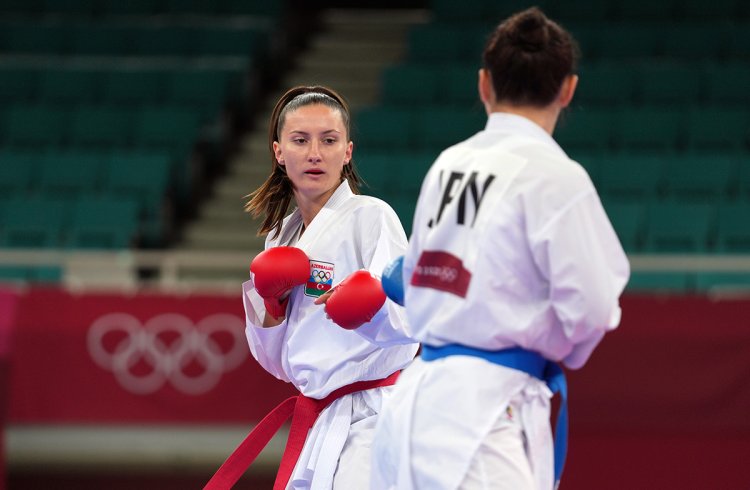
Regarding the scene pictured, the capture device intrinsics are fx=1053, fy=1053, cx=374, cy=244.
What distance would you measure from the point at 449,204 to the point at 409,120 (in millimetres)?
6784

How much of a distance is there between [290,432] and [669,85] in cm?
705

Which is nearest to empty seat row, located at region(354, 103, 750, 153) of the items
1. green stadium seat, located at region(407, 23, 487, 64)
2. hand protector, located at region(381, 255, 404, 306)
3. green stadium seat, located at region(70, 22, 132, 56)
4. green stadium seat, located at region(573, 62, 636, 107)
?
green stadium seat, located at region(573, 62, 636, 107)

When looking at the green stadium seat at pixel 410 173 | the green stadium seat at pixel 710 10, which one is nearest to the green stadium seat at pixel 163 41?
the green stadium seat at pixel 410 173

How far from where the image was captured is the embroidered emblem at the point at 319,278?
289 centimetres

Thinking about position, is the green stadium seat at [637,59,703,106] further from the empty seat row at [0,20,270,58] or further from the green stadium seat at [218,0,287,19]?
the green stadium seat at [218,0,287,19]

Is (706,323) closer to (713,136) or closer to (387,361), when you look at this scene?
(387,361)

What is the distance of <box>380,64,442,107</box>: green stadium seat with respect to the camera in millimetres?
9422

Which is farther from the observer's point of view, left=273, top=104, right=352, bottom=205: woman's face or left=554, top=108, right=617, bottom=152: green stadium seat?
left=554, top=108, right=617, bottom=152: green stadium seat

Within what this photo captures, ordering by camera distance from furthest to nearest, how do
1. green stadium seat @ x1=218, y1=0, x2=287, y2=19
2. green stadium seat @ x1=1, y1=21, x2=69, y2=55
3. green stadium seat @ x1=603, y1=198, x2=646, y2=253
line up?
green stadium seat @ x1=218, y1=0, x2=287, y2=19 < green stadium seat @ x1=1, y1=21, x2=69, y2=55 < green stadium seat @ x1=603, y1=198, x2=646, y2=253

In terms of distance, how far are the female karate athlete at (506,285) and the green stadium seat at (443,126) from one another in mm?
6412

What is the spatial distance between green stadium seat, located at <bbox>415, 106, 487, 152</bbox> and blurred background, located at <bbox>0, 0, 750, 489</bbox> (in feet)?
0.09

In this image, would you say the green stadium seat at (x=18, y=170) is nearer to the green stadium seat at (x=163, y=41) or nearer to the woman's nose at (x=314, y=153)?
the green stadium seat at (x=163, y=41)

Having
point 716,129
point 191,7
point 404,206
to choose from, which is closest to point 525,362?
point 404,206

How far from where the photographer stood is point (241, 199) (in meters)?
8.83
